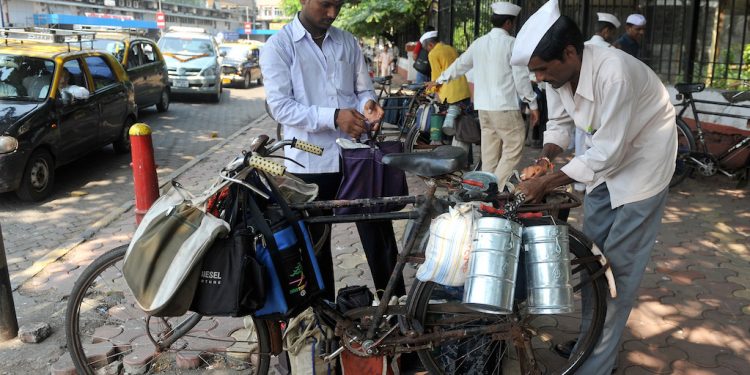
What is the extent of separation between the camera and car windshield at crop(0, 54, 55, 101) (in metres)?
7.46

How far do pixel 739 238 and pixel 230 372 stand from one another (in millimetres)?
4511

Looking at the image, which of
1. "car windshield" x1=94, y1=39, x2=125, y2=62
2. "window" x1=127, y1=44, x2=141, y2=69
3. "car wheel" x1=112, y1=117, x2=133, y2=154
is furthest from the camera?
"window" x1=127, y1=44, x2=141, y2=69

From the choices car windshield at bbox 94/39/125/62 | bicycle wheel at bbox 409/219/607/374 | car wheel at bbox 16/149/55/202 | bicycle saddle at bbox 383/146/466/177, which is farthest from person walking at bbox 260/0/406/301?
car windshield at bbox 94/39/125/62

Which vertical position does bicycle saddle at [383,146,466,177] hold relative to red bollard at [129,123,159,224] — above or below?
above

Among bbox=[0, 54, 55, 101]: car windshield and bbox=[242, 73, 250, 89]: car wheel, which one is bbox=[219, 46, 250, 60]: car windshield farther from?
bbox=[0, 54, 55, 101]: car windshield

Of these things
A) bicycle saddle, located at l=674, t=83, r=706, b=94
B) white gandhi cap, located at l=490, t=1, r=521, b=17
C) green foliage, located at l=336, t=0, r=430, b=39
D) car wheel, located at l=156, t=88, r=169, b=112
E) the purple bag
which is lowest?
car wheel, located at l=156, t=88, r=169, b=112

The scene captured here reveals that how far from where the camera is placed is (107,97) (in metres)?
8.98

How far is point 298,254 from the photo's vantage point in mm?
2777

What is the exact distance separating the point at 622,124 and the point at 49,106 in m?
6.77

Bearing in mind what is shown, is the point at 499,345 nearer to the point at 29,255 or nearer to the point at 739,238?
the point at 739,238

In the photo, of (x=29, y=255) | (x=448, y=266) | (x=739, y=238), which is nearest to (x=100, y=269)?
(x=448, y=266)

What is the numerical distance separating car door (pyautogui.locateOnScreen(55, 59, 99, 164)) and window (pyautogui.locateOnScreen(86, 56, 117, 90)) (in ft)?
1.07

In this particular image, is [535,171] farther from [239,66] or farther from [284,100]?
[239,66]

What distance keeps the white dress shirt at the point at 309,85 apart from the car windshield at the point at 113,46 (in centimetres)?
1054
